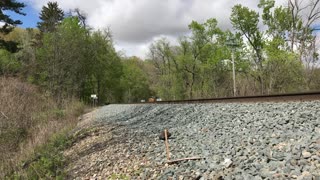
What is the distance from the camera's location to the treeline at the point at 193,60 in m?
28.9

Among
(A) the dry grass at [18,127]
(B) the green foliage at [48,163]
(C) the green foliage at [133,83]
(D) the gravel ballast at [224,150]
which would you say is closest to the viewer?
(D) the gravel ballast at [224,150]

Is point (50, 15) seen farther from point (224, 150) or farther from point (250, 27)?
point (224, 150)

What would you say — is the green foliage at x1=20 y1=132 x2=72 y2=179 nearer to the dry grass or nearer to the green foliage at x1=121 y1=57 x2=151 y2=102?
the dry grass

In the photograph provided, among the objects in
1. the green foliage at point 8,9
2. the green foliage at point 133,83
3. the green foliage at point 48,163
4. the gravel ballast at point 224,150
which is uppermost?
the green foliage at point 8,9

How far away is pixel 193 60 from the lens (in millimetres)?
45656

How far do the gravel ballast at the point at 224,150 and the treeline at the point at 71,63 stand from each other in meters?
14.6

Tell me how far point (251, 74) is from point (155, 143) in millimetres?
31307

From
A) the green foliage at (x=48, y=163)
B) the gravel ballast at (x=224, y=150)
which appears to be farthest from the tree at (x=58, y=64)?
the gravel ballast at (x=224, y=150)

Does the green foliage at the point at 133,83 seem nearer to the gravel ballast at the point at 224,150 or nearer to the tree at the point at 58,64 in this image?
the tree at the point at 58,64

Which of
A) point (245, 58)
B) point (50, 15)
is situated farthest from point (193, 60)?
point (50, 15)

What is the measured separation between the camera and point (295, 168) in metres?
3.23

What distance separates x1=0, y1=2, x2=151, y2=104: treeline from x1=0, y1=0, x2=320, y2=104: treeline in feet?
0.38

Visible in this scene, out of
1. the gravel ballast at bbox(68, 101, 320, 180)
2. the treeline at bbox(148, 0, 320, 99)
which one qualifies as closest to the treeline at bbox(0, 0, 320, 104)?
the treeline at bbox(148, 0, 320, 99)

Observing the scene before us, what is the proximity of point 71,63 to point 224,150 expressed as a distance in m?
31.6
